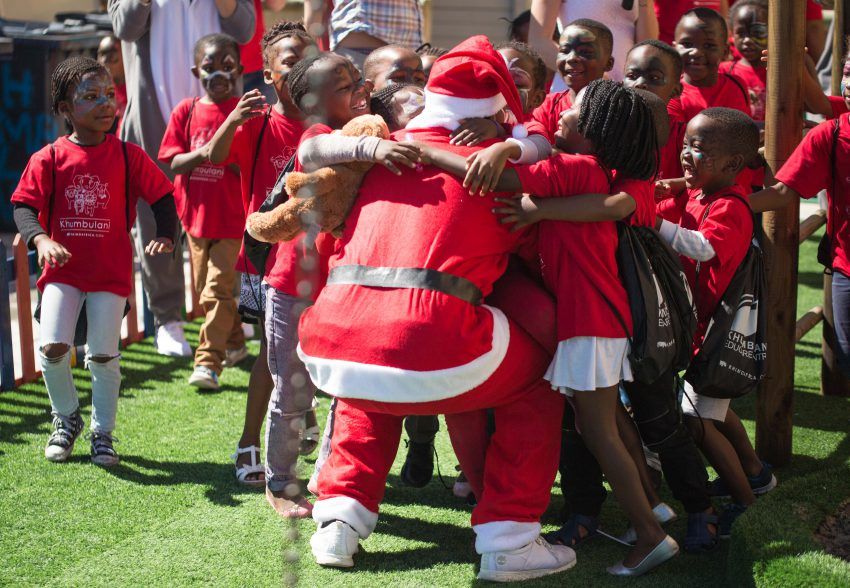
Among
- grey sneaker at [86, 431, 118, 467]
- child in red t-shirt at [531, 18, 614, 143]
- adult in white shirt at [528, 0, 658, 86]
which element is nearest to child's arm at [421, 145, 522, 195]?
child in red t-shirt at [531, 18, 614, 143]

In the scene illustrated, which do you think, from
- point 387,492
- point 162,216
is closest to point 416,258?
point 387,492

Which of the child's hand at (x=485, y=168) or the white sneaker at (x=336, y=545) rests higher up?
the child's hand at (x=485, y=168)

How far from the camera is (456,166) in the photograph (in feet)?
11.1

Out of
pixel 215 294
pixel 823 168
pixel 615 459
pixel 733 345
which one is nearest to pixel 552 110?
pixel 823 168

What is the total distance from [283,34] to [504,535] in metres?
2.72

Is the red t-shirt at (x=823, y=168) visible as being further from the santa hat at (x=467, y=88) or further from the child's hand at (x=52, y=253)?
the child's hand at (x=52, y=253)

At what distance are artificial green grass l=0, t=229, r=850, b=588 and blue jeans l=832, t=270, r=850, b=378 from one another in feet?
1.53

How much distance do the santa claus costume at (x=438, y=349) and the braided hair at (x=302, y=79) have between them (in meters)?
0.70

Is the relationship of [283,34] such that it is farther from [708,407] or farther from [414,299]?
[708,407]

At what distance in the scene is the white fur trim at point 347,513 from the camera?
3654 mm

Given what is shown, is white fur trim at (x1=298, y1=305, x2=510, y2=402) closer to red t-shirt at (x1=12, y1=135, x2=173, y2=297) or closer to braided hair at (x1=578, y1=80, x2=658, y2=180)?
braided hair at (x1=578, y1=80, x2=658, y2=180)

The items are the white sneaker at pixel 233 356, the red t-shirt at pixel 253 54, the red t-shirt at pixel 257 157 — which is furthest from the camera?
the red t-shirt at pixel 253 54

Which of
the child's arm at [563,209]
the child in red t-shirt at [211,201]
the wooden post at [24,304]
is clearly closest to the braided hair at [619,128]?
the child's arm at [563,209]

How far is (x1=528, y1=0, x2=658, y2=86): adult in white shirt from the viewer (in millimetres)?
6047
